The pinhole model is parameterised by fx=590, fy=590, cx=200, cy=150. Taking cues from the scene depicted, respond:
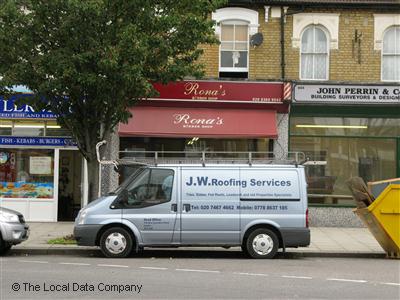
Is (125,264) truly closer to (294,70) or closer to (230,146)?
(230,146)

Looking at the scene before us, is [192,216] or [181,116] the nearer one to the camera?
[192,216]

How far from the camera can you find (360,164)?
1808 centimetres

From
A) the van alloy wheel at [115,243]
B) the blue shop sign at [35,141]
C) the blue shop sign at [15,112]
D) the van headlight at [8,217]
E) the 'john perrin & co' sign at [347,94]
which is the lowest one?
the van alloy wheel at [115,243]

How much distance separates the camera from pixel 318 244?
13.9 metres

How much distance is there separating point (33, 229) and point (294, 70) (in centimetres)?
888

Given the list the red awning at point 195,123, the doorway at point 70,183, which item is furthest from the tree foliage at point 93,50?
the doorway at point 70,183

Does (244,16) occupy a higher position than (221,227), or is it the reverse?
(244,16)

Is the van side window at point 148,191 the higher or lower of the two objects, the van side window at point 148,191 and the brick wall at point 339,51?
the lower

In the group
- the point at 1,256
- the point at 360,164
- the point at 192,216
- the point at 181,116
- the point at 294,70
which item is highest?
the point at 294,70

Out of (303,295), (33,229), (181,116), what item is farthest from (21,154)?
(303,295)

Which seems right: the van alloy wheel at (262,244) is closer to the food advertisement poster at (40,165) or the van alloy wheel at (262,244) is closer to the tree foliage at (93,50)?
the tree foliage at (93,50)

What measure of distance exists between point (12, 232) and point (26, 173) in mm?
6475

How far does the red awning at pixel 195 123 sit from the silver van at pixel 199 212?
5.35 metres

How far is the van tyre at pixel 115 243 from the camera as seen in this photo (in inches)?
456
